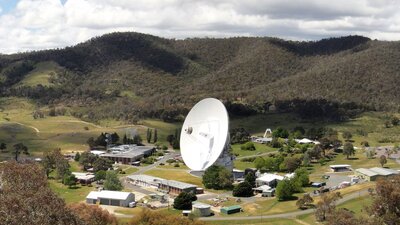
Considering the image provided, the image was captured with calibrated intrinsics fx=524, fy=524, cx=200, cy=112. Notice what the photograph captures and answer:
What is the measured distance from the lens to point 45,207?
3169 cm

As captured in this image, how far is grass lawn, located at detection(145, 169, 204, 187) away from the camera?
344 ft

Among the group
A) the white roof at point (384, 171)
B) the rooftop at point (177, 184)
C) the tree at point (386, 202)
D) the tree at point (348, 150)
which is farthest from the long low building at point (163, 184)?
the tree at point (348, 150)

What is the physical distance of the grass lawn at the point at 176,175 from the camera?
344 ft

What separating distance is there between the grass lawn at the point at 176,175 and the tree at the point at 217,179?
336cm

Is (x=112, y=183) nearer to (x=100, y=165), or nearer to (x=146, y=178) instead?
(x=146, y=178)

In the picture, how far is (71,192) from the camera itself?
9694cm

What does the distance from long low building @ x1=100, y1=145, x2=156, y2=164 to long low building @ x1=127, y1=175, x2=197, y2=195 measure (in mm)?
21964

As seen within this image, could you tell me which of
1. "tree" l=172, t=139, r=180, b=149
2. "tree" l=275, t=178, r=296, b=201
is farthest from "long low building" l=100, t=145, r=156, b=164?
"tree" l=275, t=178, r=296, b=201

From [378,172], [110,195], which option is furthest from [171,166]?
[378,172]

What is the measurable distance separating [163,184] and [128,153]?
37.8m

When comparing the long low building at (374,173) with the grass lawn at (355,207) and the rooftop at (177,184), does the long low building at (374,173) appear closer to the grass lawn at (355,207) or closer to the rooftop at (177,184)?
the grass lawn at (355,207)

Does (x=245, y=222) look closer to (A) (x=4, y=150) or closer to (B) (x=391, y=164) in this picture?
(B) (x=391, y=164)

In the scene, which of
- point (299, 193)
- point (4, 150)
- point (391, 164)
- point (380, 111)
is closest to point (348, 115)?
point (380, 111)

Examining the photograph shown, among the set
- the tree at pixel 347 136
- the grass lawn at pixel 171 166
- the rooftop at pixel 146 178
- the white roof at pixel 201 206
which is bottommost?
the grass lawn at pixel 171 166
